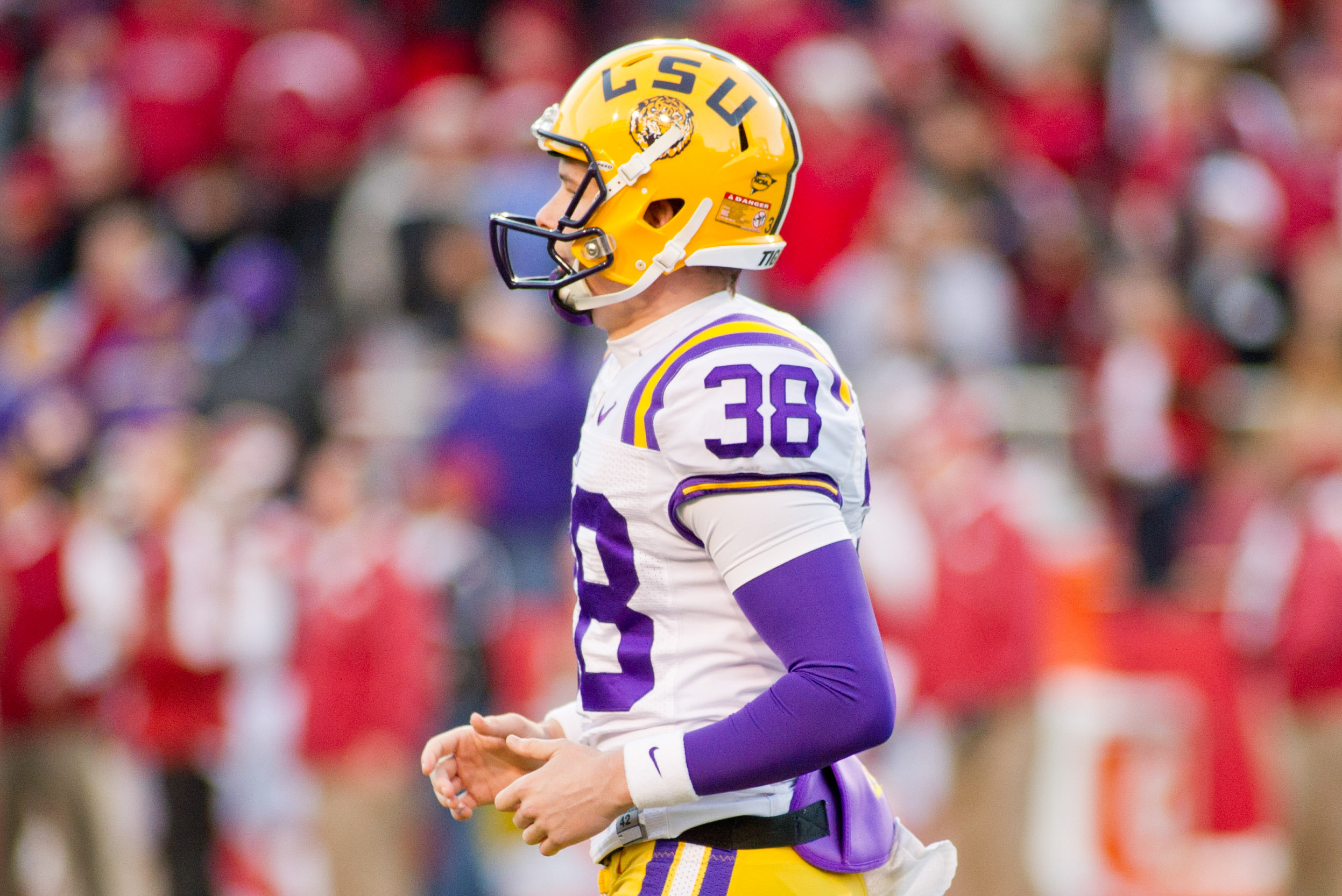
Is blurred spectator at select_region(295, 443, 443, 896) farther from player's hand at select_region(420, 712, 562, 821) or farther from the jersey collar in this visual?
the jersey collar

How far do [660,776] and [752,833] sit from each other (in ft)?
0.83

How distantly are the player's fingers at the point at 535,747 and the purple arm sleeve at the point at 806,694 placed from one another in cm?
23

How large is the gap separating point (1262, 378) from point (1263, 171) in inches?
66.9

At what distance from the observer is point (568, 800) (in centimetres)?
256

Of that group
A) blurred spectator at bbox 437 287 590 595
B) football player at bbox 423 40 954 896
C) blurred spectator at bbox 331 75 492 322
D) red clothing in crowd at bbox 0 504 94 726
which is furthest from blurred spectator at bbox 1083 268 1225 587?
football player at bbox 423 40 954 896

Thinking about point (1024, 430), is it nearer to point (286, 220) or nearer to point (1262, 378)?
point (1262, 378)

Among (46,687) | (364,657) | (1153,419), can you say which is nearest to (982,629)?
(1153,419)

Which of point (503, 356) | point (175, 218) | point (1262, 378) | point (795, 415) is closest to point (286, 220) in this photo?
point (175, 218)

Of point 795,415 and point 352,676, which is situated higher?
point 795,415

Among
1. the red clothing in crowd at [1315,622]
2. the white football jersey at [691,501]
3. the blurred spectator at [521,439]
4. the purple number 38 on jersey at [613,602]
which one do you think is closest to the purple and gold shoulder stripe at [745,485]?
the white football jersey at [691,501]

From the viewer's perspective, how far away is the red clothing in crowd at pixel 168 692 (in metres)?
8.19

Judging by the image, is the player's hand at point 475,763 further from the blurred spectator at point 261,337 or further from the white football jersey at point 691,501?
the blurred spectator at point 261,337

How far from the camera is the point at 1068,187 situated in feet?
36.5

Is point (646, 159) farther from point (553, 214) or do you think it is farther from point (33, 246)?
point (33, 246)
